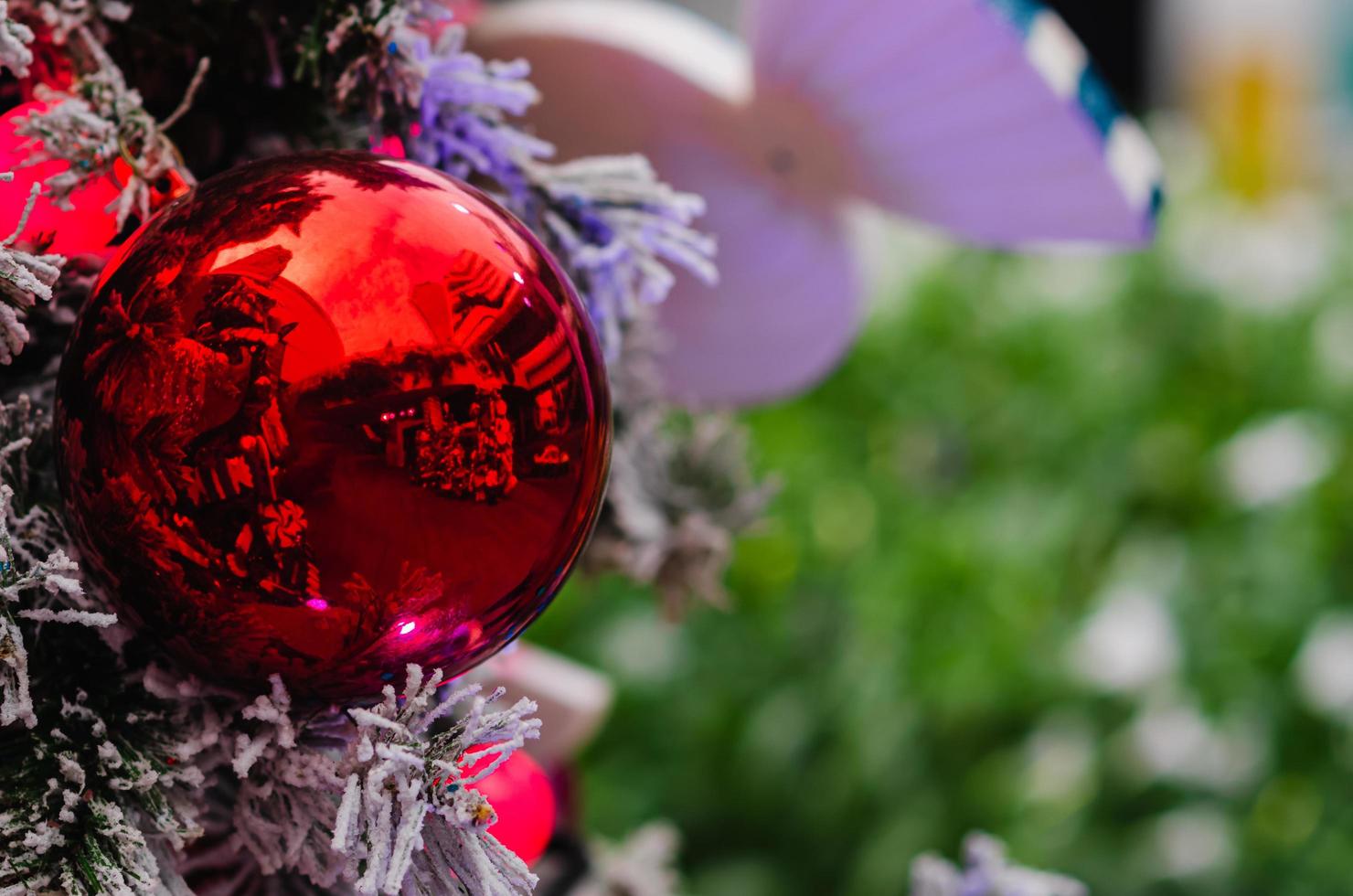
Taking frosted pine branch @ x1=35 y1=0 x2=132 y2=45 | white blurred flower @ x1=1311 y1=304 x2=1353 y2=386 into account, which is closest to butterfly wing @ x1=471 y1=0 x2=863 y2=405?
frosted pine branch @ x1=35 y1=0 x2=132 y2=45

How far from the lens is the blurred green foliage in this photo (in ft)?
2.85

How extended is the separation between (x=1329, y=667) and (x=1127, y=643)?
15cm

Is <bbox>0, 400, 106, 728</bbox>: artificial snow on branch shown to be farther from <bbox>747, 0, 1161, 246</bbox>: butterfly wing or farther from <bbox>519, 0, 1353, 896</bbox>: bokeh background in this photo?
<bbox>519, 0, 1353, 896</bbox>: bokeh background

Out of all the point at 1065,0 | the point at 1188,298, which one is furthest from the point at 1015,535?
the point at 1065,0

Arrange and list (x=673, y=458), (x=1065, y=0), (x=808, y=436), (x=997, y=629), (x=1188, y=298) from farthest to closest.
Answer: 1. (x=1065, y=0)
2. (x=1188, y=298)
3. (x=808, y=436)
4. (x=997, y=629)
5. (x=673, y=458)

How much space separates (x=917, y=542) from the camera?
924 mm

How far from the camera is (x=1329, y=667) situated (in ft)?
3.10

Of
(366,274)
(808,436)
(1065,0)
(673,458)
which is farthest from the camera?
(1065,0)

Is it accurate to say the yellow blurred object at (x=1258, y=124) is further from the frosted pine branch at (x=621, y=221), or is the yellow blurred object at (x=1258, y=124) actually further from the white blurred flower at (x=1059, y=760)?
the frosted pine branch at (x=621, y=221)

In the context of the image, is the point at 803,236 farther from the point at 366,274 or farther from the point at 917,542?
the point at 917,542

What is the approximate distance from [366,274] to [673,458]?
0.67 feet

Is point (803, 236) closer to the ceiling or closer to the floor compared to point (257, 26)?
closer to the ceiling

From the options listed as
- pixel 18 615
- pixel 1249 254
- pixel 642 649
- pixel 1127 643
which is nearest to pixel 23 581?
pixel 18 615

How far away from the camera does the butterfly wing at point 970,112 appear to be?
1.17 feet
